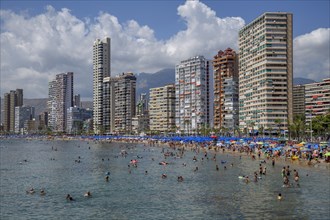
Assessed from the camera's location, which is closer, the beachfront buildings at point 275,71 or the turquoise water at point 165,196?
the turquoise water at point 165,196

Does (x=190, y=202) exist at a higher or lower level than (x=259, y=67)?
lower

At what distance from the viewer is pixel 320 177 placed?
5931 cm

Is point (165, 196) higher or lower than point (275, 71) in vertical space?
lower

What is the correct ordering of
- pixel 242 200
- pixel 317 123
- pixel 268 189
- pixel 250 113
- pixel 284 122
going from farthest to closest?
pixel 250 113, pixel 284 122, pixel 317 123, pixel 268 189, pixel 242 200

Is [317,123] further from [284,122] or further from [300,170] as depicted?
[300,170]

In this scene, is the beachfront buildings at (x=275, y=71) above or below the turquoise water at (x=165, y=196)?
above

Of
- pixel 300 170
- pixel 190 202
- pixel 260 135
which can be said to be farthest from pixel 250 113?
pixel 190 202

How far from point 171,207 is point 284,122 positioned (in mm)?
125390

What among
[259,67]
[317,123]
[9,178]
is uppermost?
[259,67]

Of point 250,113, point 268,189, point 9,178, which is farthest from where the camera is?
point 250,113

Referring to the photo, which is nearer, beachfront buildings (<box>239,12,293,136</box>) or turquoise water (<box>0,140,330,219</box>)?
turquoise water (<box>0,140,330,219</box>)

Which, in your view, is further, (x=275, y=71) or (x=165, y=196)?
(x=275, y=71)

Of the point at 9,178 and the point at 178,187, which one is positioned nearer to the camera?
the point at 178,187

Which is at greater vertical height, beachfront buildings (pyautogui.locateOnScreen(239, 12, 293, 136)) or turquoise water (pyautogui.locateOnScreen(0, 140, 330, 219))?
beachfront buildings (pyautogui.locateOnScreen(239, 12, 293, 136))
